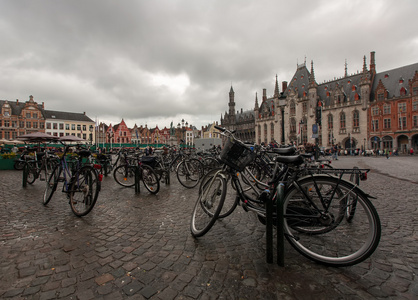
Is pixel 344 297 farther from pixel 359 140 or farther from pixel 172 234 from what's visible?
pixel 359 140

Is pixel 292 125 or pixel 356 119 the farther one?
pixel 292 125

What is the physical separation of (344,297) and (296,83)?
61.6 meters

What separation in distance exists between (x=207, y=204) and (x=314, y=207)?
5.11 feet

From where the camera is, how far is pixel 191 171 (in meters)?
7.19

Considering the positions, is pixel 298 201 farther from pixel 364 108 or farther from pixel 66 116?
pixel 66 116

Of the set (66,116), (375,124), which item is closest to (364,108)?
(375,124)

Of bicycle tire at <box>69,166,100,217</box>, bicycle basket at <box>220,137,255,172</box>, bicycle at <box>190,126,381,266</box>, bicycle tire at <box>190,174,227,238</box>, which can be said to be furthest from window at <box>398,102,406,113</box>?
bicycle tire at <box>69,166,100,217</box>

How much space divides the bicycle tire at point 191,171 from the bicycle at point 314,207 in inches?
157

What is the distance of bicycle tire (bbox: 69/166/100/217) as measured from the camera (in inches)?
153

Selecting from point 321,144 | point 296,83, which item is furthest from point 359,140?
point 296,83

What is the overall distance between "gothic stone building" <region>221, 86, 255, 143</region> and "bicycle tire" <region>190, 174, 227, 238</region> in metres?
75.3

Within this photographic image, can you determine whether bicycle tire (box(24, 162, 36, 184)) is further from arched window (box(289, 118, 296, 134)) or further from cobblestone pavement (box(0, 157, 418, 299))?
arched window (box(289, 118, 296, 134))

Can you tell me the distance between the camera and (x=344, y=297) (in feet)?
5.69

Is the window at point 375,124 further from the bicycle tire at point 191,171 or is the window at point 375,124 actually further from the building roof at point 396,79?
the bicycle tire at point 191,171
